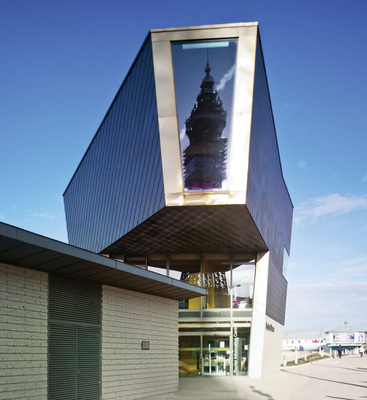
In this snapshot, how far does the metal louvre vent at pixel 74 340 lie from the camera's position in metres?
11.4

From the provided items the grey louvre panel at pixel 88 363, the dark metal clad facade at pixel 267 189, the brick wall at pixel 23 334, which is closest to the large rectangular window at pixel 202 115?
the dark metal clad facade at pixel 267 189

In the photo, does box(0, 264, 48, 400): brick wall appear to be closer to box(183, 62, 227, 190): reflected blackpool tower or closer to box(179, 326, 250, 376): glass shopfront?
box(183, 62, 227, 190): reflected blackpool tower

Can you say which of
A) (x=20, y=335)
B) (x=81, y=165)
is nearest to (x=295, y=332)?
(x=81, y=165)

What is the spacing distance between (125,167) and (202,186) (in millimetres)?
6328

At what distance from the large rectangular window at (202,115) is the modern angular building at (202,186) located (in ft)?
0.14

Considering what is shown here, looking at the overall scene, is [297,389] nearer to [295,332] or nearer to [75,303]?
[75,303]

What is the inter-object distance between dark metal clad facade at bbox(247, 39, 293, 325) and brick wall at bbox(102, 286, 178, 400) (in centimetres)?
625

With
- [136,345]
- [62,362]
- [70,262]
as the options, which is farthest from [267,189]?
[62,362]

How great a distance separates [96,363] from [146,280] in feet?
→ 9.13

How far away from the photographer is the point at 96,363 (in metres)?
13.0

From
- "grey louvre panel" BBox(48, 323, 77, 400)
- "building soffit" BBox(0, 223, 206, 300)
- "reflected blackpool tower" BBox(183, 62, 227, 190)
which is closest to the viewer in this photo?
"building soffit" BBox(0, 223, 206, 300)

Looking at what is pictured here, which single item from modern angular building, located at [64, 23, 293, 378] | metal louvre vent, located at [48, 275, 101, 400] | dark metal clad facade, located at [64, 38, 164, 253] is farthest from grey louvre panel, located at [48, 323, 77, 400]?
dark metal clad facade, located at [64, 38, 164, 253]

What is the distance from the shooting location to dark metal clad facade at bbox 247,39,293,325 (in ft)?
67.3

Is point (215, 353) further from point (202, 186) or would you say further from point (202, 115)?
point (202, 115)
